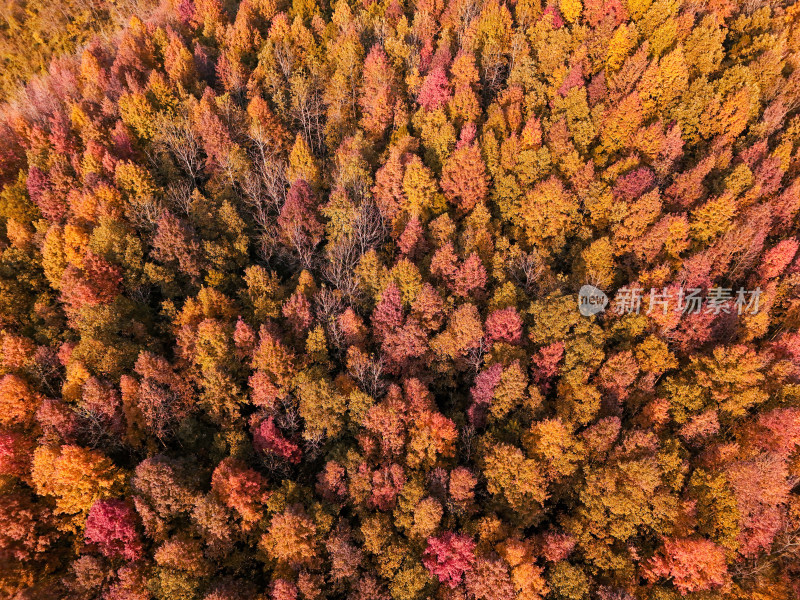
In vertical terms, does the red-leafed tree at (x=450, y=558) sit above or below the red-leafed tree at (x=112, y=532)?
above

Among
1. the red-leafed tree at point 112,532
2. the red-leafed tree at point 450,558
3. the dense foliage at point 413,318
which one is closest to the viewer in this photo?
the red-leafed tree at point 450,558

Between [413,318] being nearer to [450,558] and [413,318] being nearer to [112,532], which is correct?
[450,558]

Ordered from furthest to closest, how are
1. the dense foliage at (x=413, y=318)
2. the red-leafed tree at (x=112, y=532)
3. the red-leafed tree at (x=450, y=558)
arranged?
the dense foliage at (x=413, y=318)
the red-leafed tree at (x=112, y=532)
the red-leafed tree at (x=450, y=558)

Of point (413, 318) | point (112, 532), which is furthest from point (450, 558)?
point (112, 532)

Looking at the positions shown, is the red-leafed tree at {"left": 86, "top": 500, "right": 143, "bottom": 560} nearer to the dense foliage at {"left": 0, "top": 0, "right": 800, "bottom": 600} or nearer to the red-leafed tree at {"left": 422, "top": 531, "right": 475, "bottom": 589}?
the dense foliage at {"left": 0, "top": 0, "right": 800, "bottom": 600}

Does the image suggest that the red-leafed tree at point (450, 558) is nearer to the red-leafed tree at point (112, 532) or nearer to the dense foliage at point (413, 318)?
the dense foliage at point (413, 318)

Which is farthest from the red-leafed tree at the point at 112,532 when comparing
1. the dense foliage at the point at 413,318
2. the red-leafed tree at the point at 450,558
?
the red-leafed tree at the point at 450,558

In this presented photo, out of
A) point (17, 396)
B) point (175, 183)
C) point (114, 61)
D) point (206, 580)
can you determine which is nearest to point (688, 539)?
point (206, 580)

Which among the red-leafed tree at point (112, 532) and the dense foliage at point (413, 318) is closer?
the red-leafed tree at point (112, 532)

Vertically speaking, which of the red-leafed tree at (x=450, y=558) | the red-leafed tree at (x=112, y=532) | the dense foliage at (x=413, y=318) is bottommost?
the red-leafed tree at (x=112, y=532)

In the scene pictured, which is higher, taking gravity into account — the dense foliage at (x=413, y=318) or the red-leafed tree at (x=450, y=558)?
the dense foliage at (x=413, y=318)
